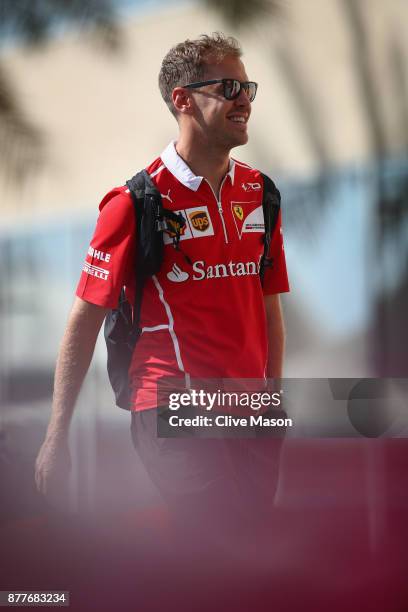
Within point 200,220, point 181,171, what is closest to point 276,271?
point 200,220

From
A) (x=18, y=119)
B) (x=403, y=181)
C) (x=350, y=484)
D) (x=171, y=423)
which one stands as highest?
(x=18, y=119)

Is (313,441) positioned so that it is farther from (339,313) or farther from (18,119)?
(18,119)

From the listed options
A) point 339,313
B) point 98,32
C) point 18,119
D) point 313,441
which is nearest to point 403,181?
point 339,313

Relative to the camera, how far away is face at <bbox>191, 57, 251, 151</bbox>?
2.16 m

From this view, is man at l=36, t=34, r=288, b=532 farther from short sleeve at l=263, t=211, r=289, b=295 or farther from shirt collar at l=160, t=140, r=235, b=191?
short sleeve at l=263, t=211, r=289, b=295

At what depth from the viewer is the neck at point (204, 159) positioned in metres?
2.20

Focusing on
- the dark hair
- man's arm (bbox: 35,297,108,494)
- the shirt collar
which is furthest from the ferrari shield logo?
man's arm (bbox: 35,297,108,494)

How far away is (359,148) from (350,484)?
1278 millimetres

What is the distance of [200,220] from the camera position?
7.03 feet

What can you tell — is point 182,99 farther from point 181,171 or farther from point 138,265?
point 138,265

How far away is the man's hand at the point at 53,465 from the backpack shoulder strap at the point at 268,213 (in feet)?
2.54

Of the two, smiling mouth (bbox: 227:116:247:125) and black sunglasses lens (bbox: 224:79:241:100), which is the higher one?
black sunglasses lens (bbox: 224:79:241:100)

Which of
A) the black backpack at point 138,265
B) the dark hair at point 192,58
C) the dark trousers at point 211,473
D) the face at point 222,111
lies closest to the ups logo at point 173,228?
the black backpack at point 138,265

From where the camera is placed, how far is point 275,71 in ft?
8.83
